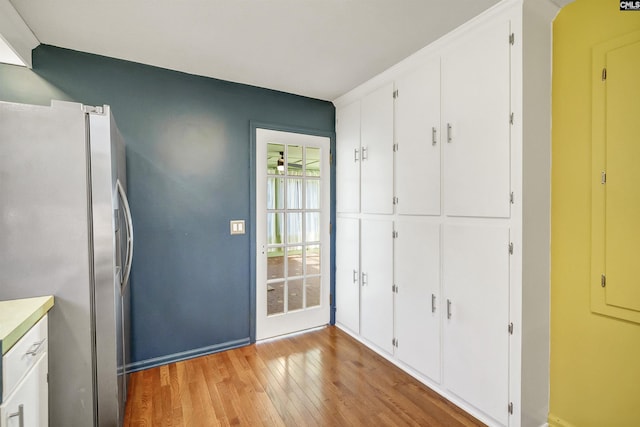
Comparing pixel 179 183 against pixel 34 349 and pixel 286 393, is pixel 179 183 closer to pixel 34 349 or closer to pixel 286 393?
pixel 34 349

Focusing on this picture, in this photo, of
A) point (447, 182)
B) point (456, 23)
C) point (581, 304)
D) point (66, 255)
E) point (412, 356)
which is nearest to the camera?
point (66, 255)

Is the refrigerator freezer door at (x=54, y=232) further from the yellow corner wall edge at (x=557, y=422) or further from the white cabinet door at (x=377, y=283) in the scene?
the yellow corner wall edge at (x=557, y=422)

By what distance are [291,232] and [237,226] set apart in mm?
575

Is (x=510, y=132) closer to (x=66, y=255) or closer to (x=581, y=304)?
(x=581, y=304)

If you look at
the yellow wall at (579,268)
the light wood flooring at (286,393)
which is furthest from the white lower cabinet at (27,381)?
the yellow wall at (579,268)

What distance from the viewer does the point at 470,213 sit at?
1.97 metres

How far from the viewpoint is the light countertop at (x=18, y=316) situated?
3.55 ft

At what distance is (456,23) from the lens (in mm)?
1943

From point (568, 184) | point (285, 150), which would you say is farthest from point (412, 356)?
point (285, 150)

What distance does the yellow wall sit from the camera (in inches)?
62.9

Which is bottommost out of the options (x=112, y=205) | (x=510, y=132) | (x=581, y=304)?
(x=581, y=304)

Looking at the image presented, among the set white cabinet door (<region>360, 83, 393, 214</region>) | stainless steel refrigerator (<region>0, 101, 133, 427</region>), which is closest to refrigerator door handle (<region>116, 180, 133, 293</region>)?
stainless steel refrigerator (<region>0, 101, 133, 427</region>)

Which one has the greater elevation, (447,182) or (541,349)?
(447,182)

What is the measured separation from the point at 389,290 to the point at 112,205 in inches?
85.6
